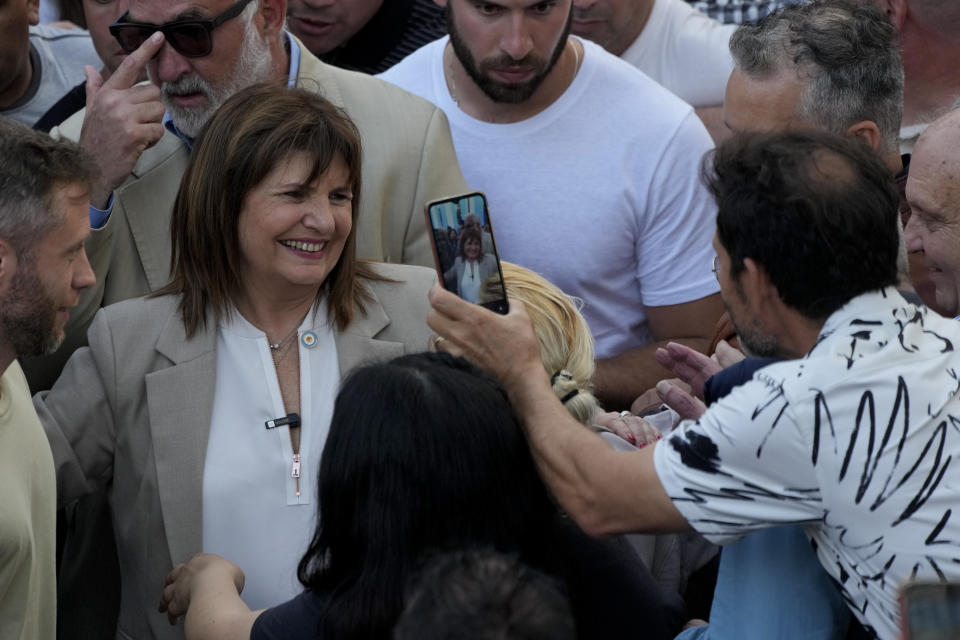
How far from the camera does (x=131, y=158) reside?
348 cm

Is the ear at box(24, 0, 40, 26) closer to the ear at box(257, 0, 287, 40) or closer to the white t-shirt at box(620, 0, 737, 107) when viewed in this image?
the ear at box(257, 0, 287, 40)

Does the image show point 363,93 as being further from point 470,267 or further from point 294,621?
point 294,621

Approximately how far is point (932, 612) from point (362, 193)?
8.79 feet

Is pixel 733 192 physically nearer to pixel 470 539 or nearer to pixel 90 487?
pixel 470 539

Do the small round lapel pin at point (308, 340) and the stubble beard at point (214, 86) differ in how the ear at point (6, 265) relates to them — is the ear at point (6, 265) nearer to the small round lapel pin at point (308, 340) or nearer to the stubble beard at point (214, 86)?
the small round lapel pin at point (308, 340)

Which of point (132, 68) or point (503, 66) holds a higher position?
point (132, 68)

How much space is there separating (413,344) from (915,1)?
6.95ft

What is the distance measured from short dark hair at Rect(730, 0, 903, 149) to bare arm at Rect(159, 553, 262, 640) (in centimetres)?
195

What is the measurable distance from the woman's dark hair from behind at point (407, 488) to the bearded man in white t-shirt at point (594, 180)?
1868mm

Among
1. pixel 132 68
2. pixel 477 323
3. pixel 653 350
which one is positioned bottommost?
pixel 653 350

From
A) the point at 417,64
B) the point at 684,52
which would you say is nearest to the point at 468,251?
the point at 417,64

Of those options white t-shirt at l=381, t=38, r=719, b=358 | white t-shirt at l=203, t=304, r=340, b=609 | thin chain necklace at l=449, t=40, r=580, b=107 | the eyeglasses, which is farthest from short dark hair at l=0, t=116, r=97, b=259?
thin chain necklace at l=449, t=40, r=580, b=107

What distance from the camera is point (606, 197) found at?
13.2 feet

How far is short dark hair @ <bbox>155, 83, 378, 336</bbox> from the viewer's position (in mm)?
3094
